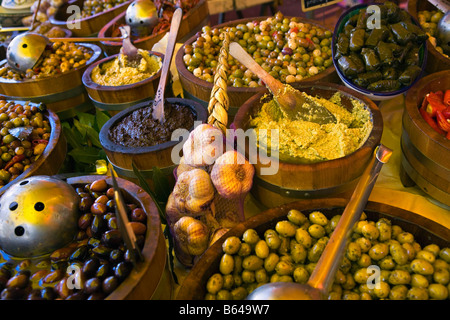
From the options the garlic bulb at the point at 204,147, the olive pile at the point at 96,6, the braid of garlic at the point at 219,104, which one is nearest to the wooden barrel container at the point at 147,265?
the garlic bulb at the point at 204,147

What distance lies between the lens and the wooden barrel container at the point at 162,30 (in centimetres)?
260

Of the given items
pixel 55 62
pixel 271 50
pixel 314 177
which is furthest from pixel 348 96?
pixel 55 62

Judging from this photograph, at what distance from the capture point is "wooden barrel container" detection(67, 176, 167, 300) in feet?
3.07

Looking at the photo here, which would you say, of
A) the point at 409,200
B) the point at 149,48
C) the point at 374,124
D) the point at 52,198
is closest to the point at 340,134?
the point at 374,124

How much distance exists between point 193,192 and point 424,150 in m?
0.86

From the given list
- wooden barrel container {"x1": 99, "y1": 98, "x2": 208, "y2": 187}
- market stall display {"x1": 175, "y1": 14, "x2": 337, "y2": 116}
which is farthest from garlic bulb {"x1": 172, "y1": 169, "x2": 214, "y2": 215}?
market stall display {"x1": 175, "y1": 14, "x2": 337, "y2": 116}

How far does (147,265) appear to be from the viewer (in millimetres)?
977

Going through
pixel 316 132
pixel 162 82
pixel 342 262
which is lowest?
pixel 342 262

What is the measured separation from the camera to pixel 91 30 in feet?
10.4

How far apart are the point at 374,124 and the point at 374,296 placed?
635mm

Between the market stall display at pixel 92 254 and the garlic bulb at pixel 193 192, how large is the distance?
98 millimetres

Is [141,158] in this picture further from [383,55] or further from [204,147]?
[383,55]

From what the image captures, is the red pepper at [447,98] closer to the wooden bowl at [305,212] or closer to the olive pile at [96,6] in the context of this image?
the wooden bowl at [305,212]
